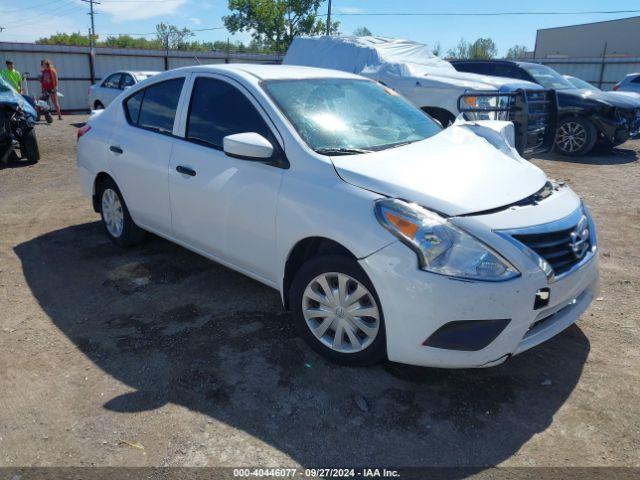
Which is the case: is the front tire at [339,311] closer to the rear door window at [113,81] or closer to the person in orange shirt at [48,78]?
the rear door window at [113,81]

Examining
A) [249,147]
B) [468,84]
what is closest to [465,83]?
[468,84]

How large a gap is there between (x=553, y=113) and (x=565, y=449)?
496cm

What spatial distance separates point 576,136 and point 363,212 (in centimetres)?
955

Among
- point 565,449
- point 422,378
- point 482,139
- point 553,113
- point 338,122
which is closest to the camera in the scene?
point 565,449

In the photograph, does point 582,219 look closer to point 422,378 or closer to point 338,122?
point 422,378

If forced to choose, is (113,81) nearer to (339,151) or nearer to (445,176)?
(339,151)

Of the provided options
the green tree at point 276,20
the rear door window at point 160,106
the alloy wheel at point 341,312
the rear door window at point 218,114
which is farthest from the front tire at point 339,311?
the green tree at point 276,20

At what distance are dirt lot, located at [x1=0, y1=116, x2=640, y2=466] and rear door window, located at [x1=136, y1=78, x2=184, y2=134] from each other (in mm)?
1273

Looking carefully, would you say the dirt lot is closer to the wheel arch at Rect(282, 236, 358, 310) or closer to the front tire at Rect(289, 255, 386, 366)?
the front tire at Rect(289, 255, 386, 366)

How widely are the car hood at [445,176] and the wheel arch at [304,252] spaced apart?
397 mm

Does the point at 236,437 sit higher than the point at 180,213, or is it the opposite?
the point at 180,213

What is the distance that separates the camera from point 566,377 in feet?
10.3

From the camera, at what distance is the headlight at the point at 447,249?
8.73ft

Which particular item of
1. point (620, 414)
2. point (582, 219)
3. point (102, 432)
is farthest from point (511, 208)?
point (102, 432)
